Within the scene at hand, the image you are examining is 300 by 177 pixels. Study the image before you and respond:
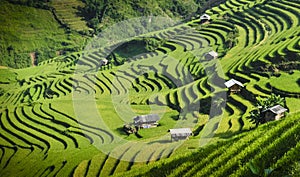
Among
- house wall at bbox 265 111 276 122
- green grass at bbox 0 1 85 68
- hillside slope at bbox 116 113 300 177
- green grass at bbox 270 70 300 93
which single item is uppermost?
hillside slope at bbox 116 113 300 177

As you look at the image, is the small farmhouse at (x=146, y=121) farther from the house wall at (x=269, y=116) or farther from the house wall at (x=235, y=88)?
the house wall at (x=269, y=116)

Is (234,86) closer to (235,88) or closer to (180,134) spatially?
(235,88)

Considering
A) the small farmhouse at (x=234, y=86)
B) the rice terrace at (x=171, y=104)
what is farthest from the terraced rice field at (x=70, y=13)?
the small farmhouse at (x=234, y=86)

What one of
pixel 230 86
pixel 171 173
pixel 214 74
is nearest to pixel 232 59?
pixel 214 74

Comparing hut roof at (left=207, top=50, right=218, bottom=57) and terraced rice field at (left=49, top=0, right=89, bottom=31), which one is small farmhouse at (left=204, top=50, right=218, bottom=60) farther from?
terraced rice field at (left=49, top=0, right=89, bottom=31)

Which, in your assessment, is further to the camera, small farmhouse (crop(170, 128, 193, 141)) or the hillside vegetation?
the hillside vegetation

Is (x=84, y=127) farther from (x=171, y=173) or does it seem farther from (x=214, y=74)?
(x=171, y=173)

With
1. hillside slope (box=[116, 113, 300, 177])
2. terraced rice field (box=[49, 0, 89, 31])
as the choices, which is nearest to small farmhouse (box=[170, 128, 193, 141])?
hillside slope (box=[116, 113, 300, 177])
